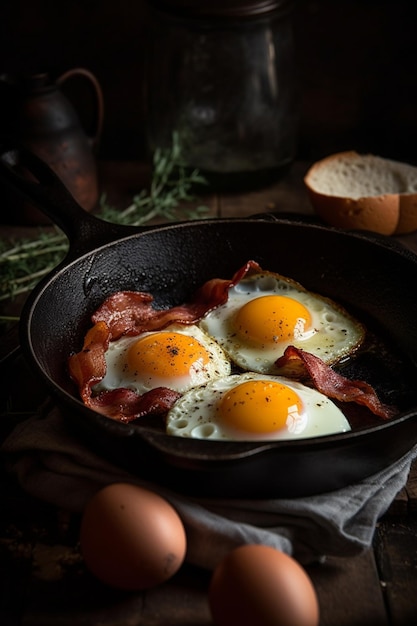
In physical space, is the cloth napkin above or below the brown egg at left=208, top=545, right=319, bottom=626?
below

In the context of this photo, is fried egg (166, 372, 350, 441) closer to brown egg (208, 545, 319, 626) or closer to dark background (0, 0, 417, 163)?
brown egg (208, 545, 319, 626)

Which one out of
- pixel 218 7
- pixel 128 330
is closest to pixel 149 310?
pixel 128 330

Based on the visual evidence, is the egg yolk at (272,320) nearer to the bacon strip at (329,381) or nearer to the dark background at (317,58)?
the bacon strip at (329,381)

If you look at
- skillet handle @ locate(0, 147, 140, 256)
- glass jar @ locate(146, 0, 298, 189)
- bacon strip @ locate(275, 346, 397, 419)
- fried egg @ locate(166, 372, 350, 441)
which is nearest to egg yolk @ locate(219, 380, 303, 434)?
fried egg @ locate(166, 372, 350, 441)

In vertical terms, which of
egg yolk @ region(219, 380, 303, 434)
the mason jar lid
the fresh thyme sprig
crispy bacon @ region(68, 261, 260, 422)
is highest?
the mason jar lid

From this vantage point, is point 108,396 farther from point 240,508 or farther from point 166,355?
point 240,508

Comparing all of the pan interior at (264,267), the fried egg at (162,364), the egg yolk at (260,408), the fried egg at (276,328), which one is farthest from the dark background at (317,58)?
the egg yolk at (260,408)

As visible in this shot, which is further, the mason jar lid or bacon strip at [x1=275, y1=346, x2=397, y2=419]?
the mason jar lid
